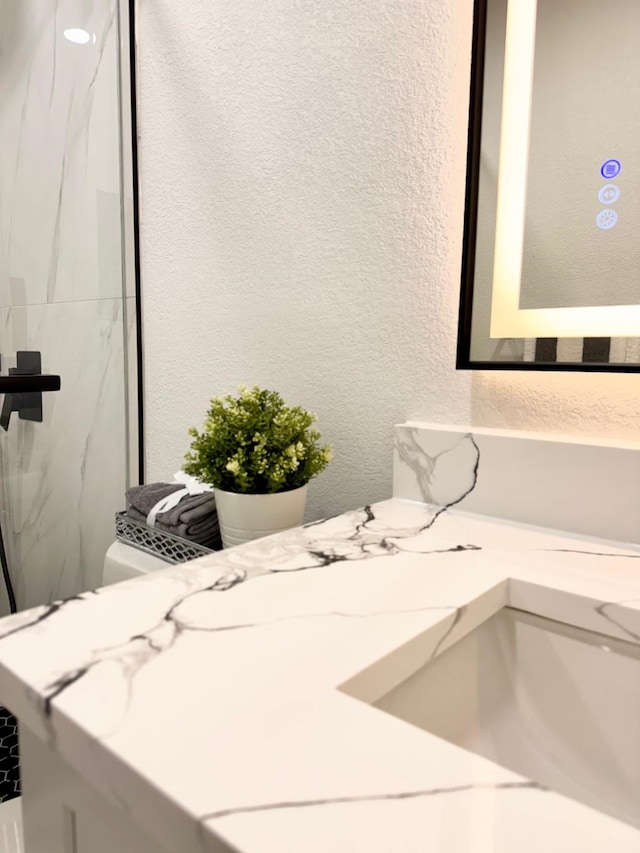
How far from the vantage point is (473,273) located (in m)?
0.85

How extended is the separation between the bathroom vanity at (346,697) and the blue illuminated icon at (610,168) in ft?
1.08

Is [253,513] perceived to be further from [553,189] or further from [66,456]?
[66,456]

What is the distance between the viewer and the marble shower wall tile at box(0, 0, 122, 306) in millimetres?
1332

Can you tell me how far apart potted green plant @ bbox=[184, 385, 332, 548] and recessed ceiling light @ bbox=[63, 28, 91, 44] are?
0.98m

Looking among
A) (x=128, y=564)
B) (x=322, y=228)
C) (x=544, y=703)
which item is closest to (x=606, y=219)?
(x=322, y=228)

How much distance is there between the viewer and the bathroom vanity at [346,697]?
319 mm

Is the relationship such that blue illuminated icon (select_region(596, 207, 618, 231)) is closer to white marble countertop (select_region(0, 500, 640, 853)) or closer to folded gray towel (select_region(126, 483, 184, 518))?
white marble countertop (select_region(0, 500, 640, 853))

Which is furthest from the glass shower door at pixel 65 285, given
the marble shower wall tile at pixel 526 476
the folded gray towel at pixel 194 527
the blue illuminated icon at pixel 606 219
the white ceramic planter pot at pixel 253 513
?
the blue illuminated icon at pixel 606 219

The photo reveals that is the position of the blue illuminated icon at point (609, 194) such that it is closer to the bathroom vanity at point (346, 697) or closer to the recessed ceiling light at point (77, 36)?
the bathroom vanity at point (346, 697)

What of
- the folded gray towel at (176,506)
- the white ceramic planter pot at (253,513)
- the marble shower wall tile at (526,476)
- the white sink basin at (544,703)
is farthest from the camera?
the folded gray towel at (176,506)

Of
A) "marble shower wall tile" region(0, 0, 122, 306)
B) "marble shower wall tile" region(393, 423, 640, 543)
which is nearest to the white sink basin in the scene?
"marble shower wall tile" region(393, 423, 640, 543)

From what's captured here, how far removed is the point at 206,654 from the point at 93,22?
4.54 ft

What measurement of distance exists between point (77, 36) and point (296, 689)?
146 cm

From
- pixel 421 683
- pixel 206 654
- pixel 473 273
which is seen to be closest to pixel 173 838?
pixel 206 654
